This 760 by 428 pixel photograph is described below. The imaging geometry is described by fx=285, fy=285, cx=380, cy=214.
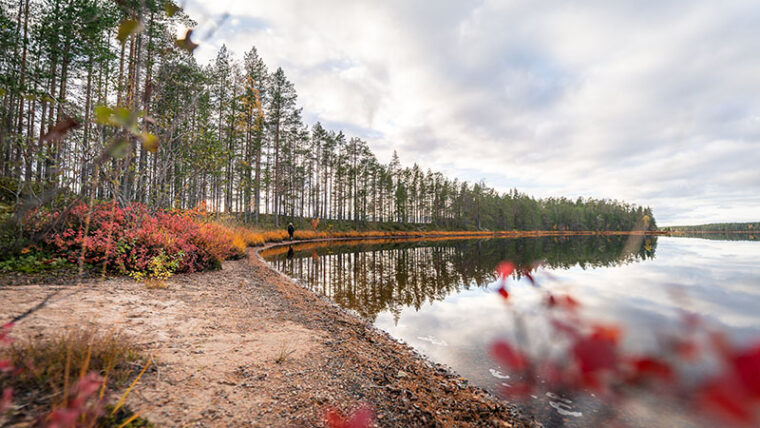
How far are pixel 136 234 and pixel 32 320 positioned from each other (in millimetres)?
4815

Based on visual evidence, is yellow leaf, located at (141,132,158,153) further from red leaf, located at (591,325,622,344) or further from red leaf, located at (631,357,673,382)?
red leaf, located at (631,357,673,382)

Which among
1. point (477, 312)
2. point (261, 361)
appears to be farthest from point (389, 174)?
point (261, 361)

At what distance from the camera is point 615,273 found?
13.0 meters

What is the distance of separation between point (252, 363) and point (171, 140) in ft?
17.6

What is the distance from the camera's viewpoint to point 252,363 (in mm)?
3395

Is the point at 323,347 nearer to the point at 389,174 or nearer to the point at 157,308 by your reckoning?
the point at 157,308

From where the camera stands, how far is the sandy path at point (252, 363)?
2.61m

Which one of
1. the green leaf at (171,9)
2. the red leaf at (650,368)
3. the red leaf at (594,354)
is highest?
the green leaf at (171,9)

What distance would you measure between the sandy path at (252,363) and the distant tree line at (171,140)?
176 cm

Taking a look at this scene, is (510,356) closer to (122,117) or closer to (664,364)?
(664,364)

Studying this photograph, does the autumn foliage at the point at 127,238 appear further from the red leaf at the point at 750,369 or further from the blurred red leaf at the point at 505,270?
the red leaf at the point at 750,369

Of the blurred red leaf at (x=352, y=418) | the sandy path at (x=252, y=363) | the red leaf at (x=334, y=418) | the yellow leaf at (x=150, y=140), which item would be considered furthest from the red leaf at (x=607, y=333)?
the sandy path at (x=252, y=363)

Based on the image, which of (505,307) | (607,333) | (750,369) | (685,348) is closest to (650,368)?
(685,348)

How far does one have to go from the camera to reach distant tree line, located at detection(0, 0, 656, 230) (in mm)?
1532
